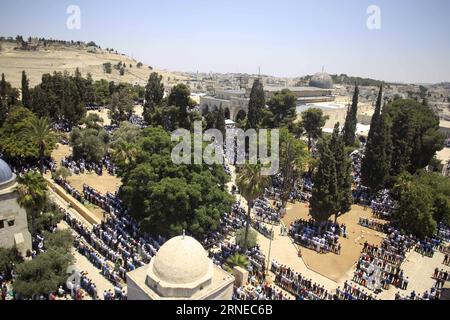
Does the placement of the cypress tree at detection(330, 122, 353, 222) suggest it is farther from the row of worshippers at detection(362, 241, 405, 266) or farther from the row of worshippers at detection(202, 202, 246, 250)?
the row of worshippers at detection(202, 202, 246, 250)

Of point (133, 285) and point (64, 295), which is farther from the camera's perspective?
point (64, 295)

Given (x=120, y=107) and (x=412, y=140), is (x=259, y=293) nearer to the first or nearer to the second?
(x=412, y=140)

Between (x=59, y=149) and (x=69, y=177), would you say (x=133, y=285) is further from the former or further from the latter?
(x=59, y=149)

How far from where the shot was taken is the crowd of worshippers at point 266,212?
29.2m

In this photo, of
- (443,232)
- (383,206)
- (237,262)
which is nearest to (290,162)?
(383,206)

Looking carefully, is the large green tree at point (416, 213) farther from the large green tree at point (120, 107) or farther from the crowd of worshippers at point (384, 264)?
the large green tree at point (120, 107)

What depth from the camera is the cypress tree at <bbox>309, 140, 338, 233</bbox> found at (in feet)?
86.8

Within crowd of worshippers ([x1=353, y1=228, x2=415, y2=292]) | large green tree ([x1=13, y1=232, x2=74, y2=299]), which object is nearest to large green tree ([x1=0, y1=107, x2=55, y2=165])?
large green tree ([x1=13, y1=232, x2=74, y2=299])

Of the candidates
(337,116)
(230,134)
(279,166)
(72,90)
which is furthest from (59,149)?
(337,116)

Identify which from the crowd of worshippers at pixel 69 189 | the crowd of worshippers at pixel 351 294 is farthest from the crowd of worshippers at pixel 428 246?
the crowd of worshippers at pixel 69 189

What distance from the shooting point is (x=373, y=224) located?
98.9ft

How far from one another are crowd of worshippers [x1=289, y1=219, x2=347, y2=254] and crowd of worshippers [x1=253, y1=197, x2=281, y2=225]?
1449mm

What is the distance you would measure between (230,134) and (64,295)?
32976mm
